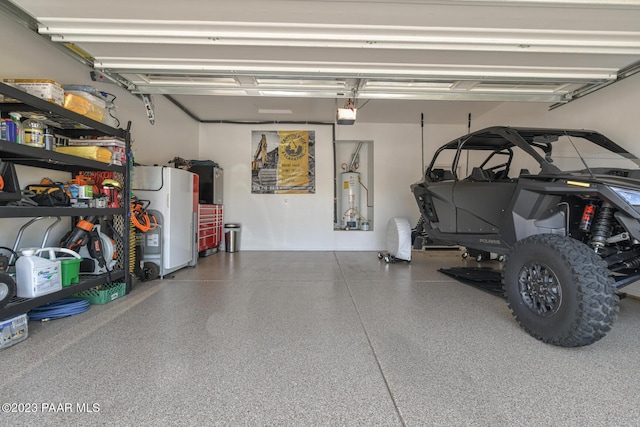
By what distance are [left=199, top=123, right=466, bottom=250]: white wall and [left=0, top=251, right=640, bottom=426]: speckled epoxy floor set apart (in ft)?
12.1

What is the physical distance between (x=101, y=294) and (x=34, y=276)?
0.67 metres

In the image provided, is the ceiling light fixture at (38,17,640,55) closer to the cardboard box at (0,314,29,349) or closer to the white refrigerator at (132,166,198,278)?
the white refrigerator at (132,166,198,278)

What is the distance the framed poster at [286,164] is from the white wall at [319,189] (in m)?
0.12

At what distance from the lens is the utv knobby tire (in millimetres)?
1645

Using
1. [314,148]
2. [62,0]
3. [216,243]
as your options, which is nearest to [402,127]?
[314,148]

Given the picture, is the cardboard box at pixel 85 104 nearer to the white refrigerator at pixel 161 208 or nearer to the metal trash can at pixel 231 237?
the white refrigerator at pixel 161 208

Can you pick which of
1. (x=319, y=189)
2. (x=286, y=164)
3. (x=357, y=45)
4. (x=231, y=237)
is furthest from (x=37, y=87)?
(x=319, y=189)

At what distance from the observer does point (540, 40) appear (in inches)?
93.6

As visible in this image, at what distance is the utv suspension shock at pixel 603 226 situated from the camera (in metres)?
1.95

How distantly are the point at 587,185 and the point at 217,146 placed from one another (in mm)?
6274

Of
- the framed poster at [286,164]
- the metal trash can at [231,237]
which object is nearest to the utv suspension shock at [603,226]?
the framed poster at [286,164]

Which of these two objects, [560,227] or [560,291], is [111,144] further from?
[560,227]

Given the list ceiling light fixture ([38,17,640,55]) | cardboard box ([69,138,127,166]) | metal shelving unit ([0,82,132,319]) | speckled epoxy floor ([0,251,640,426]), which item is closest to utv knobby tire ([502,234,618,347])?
speckled epoxy floor ([0,251,640,426])

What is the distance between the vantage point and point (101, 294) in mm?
2609
